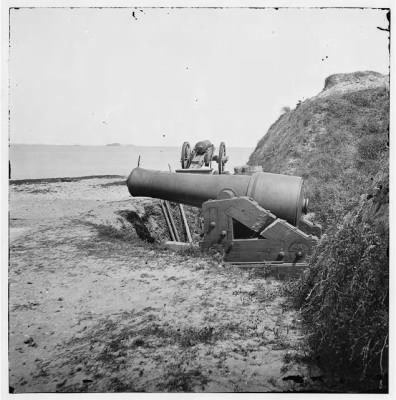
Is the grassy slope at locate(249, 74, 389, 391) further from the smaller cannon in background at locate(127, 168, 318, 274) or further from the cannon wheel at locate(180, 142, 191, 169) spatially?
the cannon wheel at locate(180, 142, 191, 169)

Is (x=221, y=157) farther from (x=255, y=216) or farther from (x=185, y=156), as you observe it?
(x=255, y=216)

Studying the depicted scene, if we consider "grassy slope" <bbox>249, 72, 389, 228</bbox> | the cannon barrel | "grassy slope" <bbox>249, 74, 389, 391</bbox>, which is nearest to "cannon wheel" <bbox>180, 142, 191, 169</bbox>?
the cannon barrel

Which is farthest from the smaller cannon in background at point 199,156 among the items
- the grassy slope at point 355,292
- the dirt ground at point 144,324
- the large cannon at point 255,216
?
the grassy slope at point 355,292

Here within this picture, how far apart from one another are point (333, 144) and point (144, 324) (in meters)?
12.4

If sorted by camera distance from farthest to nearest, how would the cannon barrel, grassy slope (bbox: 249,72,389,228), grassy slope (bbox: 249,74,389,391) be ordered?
grassy slope (bbox: 249,72,389,228) → the cannon barrel → grassy slope (bbox: 249,74,389,391)

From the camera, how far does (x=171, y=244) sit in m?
6.51

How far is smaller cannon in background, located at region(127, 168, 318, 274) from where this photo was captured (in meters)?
5.40

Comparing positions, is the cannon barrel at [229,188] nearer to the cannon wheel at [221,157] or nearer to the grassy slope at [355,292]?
the grassy slope at [355,292]

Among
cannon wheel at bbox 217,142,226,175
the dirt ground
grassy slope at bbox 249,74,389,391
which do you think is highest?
cannon wheel at bbox 217,142,226,175

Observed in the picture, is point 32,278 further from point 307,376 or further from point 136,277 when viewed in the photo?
point 307,376

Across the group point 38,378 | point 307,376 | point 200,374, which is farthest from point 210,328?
point 38,378

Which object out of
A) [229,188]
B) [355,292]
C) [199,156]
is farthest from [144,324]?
[199,156]

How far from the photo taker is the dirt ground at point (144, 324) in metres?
2.94

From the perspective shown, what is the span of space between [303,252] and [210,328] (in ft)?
7.81
